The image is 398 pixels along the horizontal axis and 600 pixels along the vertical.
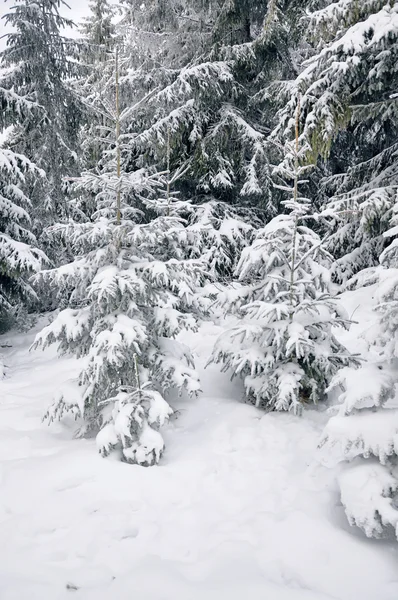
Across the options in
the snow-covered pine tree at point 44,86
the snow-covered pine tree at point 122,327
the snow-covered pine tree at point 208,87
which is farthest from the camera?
the snow-covered pine tree at point 44,86

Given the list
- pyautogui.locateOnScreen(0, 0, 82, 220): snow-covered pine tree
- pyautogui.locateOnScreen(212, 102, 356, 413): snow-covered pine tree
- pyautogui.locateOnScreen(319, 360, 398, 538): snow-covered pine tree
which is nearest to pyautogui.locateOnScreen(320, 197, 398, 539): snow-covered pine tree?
pyautogui.locateOnScreen(319, 360, 398, 538): snow-covered pine tree

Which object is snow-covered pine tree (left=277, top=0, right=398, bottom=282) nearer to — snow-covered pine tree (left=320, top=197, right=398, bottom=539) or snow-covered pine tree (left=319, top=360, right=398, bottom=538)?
snow-covered pine tree (left=320, top=197, right=398, bottom=539)

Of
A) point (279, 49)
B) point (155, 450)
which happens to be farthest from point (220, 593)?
point (279, 49)

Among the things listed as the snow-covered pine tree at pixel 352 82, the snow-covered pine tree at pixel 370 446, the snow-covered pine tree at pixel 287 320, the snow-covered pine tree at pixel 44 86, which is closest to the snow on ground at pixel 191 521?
the snow-covered pine tree at pixel 370 446

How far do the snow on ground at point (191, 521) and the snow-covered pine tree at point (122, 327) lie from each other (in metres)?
0.46

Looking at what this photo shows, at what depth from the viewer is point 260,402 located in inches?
219

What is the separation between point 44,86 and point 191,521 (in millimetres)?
10724

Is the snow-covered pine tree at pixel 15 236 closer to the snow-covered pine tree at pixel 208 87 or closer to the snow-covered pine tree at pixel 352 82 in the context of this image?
the snow-covered pine tree at pixel 208 87

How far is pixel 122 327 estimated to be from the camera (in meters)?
4.51

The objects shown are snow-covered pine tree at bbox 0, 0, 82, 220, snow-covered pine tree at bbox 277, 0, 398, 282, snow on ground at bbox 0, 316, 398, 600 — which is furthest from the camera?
snow-covered pine tree at bbox 0, 0, 82, 220

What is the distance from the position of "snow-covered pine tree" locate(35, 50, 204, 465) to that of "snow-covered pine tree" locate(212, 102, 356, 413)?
73cm

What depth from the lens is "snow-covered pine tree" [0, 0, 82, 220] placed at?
9664 millimetres

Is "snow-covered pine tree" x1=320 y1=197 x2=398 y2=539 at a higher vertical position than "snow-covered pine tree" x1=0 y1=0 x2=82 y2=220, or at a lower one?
lower

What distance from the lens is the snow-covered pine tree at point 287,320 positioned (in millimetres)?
4863
